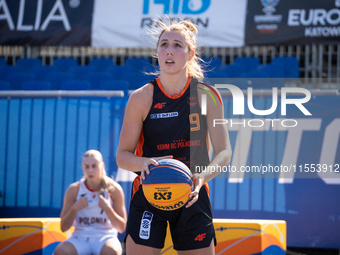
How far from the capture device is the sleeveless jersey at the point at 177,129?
2.38 m

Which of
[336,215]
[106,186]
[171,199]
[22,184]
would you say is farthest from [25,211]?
[336,215]

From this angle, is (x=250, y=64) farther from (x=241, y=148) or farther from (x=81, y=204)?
(x=81, y=204)

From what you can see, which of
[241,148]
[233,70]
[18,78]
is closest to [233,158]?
[241,148]

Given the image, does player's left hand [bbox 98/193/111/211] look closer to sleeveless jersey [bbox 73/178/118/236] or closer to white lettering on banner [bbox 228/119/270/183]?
sleeveless jersey [bbox 73/178/118/236]

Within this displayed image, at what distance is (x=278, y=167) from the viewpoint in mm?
5203

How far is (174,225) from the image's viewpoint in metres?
2.37

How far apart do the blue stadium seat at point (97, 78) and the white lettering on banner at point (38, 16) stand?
6.43 feet

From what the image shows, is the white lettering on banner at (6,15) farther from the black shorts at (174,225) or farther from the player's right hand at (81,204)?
the black shorts at (174,225)

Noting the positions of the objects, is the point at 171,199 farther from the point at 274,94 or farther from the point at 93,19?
the point at 93,19

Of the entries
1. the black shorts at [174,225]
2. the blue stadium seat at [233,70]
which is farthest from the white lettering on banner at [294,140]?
the blue stadium seat at [233,70]

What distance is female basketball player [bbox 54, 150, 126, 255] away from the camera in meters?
4.06

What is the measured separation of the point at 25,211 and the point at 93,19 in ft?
19.3

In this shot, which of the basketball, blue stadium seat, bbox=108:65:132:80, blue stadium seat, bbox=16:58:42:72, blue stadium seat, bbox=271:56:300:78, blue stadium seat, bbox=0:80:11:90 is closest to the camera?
the basketball

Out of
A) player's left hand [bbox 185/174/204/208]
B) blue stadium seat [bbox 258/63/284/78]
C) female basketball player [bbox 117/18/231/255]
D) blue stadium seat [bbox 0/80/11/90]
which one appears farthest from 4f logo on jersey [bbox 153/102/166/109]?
blue stadium seat [bbox 258/63/284/78]
